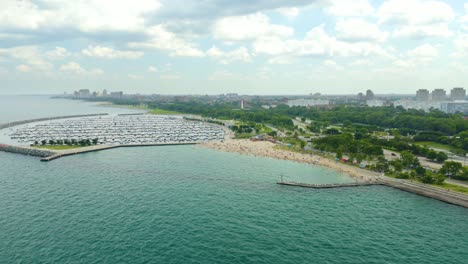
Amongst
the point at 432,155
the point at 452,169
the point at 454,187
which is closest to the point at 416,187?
the point at 454,187

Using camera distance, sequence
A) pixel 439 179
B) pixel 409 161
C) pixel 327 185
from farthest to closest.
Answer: pixel 409 161
pixel 327 185
pixel 439 179

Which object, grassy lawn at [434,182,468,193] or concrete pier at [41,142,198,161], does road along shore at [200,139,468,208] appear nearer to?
grassy lawn at [434,182,468,193]

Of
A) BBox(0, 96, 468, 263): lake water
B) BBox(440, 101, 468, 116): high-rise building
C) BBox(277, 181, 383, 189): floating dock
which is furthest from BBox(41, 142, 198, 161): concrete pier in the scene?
BBox(440, 101, 468, 116): high-rise building

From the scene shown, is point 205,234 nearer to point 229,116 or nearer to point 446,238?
point 446,238

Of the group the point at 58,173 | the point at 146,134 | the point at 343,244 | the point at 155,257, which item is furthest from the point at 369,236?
the point at 146,134

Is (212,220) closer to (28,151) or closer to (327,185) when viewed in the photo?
(327,185)

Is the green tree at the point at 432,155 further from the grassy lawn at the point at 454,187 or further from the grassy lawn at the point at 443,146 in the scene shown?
the grassy lawn at the point at 454,187

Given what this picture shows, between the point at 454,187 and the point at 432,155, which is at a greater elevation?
the point at 432,155
